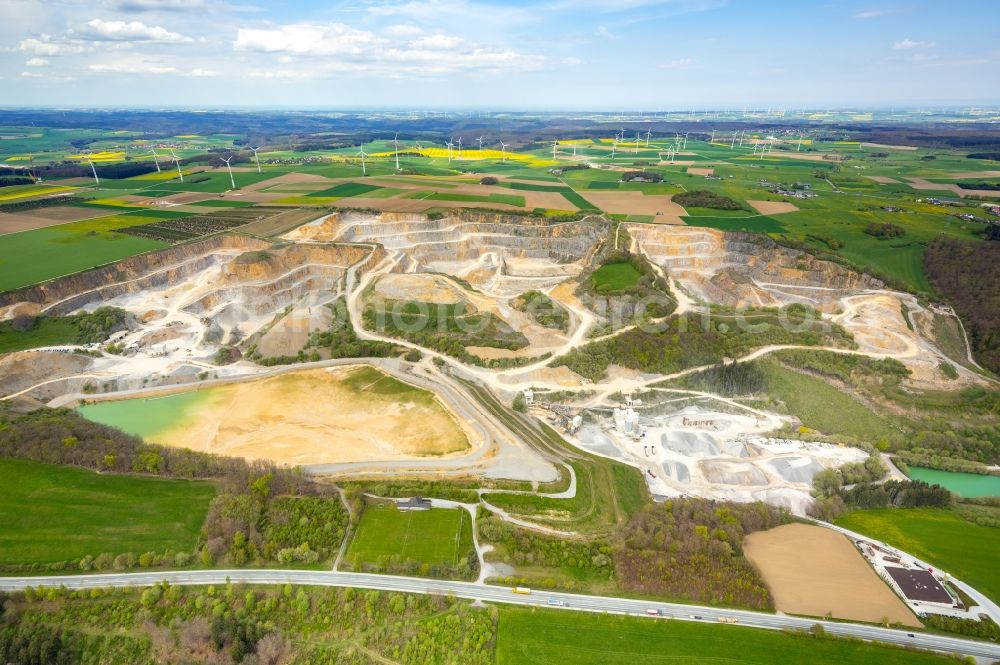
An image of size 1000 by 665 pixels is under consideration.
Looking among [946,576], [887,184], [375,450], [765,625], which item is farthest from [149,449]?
[887,184]

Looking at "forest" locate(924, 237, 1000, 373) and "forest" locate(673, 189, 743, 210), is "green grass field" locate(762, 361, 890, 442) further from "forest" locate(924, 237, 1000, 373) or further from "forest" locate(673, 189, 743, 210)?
"forest" locate(673, 189, 743, 210)

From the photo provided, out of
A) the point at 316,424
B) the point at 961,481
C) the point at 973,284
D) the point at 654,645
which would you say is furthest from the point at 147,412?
the point at 973,284

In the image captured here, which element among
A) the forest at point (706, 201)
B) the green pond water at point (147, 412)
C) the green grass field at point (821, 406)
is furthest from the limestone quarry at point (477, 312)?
the forest at point (706, 201)

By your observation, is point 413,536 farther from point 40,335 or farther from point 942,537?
point 40,335

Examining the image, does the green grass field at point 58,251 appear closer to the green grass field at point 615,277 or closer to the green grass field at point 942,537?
the green grass field at point 615,277

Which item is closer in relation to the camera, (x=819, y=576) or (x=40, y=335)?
(x=819, y=576)

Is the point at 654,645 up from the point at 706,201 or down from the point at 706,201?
down
